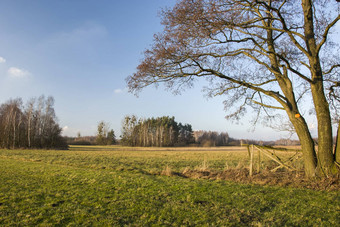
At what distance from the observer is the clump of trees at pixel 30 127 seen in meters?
40.4

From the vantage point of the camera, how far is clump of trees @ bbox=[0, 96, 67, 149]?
1592 inches

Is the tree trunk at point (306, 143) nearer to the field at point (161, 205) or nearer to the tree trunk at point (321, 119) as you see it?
the tree trunk at point (321, 119)

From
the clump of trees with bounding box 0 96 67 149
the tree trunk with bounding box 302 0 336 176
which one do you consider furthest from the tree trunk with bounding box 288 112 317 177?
the clump of trees with bounding box 0 96 67 149

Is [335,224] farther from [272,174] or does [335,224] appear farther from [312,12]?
[312,12]

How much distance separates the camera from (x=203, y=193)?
7098 mm

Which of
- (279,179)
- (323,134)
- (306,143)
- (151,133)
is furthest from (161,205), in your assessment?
(151,133)

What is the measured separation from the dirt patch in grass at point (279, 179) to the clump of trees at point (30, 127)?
40.8 meters

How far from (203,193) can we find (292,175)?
15.9 ft

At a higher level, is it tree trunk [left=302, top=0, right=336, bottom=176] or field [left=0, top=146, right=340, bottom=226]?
tree trunk [left=302, top=0, right=336, bottom=176]

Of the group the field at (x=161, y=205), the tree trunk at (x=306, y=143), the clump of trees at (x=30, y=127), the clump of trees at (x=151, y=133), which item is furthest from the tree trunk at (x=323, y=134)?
the clump of trees at (x=151, y=133)

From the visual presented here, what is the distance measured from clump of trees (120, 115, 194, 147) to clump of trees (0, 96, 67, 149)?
3780 cm

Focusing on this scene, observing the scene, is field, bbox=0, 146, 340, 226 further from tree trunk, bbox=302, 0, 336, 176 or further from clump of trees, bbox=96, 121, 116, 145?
clump of trees, bbox=96, 121, 116, 145

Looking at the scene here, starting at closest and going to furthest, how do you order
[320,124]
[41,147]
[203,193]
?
[203,193] → [320,124] → [41,147]

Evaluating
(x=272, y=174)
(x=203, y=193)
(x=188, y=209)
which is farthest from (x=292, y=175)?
(x=188, y=209)
